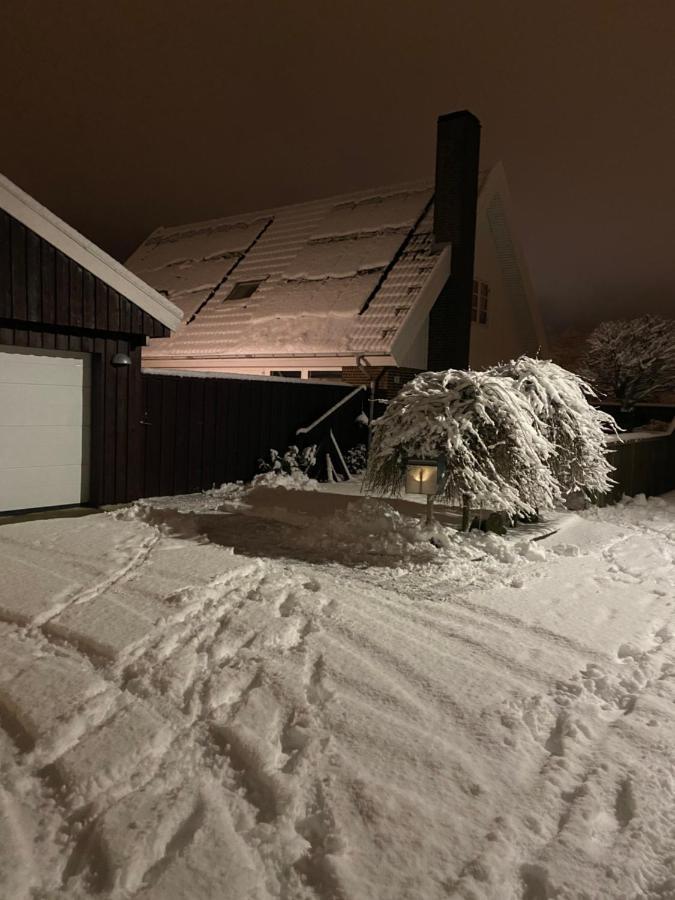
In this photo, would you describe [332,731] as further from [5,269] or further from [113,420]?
[5,269]

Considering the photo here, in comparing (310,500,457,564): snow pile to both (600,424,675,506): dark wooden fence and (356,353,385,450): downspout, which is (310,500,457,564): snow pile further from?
(356,353,385,450): downspout

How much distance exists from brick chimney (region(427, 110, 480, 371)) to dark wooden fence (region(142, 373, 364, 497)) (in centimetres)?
371

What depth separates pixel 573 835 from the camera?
239 cm

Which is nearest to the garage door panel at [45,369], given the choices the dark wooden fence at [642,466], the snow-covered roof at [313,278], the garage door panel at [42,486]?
the garage door panel at [42,486]

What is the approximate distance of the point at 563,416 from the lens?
24.5 feet

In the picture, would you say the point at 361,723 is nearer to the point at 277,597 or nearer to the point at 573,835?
the point at 573,835

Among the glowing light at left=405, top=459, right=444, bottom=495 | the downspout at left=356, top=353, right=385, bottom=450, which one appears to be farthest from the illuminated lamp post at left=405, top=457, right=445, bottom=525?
the downspout at left=356, top=353, right=385, bottom=450

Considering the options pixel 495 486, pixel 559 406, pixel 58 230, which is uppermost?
pixel 58 230

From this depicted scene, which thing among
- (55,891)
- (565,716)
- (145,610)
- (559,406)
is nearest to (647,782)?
(565,716)

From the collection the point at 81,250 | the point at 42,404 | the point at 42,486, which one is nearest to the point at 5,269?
the point at 81,250

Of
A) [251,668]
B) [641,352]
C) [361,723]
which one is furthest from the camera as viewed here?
[641,352]

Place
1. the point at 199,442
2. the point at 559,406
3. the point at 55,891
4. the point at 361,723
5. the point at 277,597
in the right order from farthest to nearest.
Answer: the point at 199,442 → the point at 559,406 → the point at 277,597 → the point at 361,723 → the point at 55,891

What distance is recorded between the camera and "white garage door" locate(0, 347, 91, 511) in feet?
25.8

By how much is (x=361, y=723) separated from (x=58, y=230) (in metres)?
7.28
